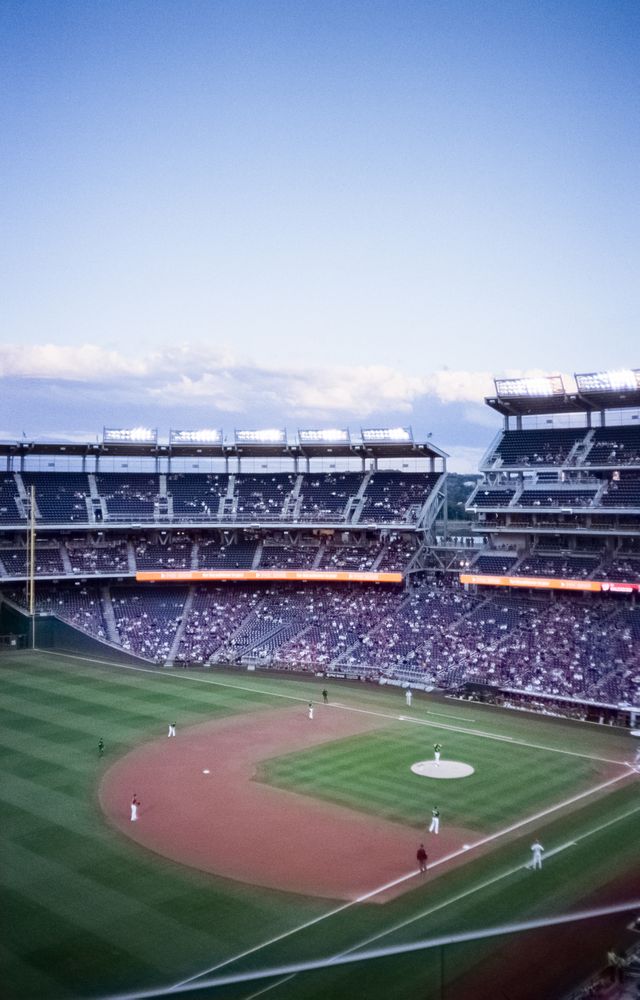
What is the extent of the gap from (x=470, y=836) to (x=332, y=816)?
187 inches

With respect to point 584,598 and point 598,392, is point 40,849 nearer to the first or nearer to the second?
point 584,598

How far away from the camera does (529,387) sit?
5938 cm

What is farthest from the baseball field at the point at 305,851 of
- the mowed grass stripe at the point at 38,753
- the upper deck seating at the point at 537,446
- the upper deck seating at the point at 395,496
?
the upper deck seating at the point at 395,496

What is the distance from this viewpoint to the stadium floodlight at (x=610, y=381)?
54.5 metres

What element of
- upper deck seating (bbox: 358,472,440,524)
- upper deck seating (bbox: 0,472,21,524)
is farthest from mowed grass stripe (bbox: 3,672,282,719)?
upper deck seating (bbox: 358,472,440,524)

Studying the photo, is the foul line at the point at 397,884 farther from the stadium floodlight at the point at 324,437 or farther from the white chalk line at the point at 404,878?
the stadium floodlight at the point at 324,437

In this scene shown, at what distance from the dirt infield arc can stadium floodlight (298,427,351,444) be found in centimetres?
3624

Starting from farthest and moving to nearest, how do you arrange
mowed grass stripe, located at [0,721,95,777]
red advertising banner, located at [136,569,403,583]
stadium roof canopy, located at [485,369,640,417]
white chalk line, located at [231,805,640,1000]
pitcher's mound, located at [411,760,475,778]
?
1. red advertising banner, located at [136,569,403,583]
2. stadium roof canopy, located at [485,369,640,417]
3. mowed grass stripe, located at [0,721,95,777]
4. pitcher's mound, located at [411,760,475,778]
5. white chalk line, located at [231,805,640,1000]

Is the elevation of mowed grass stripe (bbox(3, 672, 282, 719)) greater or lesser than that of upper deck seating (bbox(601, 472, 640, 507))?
lesser

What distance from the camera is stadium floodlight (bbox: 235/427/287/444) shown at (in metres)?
70.9

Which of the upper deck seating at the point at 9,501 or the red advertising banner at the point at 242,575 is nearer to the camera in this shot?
the red advertising banner at the point at 242,575

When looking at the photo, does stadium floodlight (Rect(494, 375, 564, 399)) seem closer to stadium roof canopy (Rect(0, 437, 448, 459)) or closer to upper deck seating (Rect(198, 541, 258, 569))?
stadium roof canopy (Rect(0, 437, 448, 459))

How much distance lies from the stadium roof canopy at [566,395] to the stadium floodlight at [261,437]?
18772 millimetres

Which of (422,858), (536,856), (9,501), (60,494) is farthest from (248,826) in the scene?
(60,494)
